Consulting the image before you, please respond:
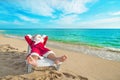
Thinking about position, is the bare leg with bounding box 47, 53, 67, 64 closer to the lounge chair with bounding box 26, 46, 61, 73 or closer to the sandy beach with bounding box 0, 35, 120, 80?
the lounge chair with bounding box 26, 46, 61, 73

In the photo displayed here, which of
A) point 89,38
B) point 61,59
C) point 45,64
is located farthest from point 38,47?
point 89,38

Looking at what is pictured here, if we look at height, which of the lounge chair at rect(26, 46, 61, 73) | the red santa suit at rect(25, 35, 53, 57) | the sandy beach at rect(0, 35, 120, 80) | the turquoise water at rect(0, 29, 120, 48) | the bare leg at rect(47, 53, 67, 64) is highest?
the red santa suit at rect(25, 35, 53, 57)

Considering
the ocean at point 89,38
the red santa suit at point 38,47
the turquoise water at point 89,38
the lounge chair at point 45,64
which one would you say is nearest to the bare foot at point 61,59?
the lounge chair at point 45,64

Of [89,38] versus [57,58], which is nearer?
[57,58]

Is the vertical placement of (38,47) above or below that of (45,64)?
above

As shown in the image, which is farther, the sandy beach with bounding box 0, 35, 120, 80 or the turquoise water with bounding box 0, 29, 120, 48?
the turquoise water with bounding box 0, 29, 120, 48

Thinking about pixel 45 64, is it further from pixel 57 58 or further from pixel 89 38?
pixel 89 38

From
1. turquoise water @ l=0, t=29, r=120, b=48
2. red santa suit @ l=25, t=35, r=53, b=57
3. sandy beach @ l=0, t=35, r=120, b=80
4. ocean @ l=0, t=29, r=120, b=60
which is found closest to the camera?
sandy beach @ l=0, t=35, r=120, b=80

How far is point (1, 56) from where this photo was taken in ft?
17.8

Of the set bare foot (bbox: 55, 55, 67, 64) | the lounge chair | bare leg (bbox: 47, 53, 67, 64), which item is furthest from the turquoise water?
bare foot (bbox: 55, 55, 67, 64)

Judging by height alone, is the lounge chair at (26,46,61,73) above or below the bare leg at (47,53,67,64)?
below

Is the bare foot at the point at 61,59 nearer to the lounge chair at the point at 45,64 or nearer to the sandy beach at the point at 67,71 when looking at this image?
the lounge chair at the point at 45,64

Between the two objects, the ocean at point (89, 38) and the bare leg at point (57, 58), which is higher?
the bare leg at point (57, 58)

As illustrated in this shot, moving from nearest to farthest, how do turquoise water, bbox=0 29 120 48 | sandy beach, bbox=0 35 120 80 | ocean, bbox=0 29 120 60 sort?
1. sandy beach, bbox=0 35 120 80
2. ocean, bbox=0 29 120 60
3. turquoise water, bbox=0 29 120 48
